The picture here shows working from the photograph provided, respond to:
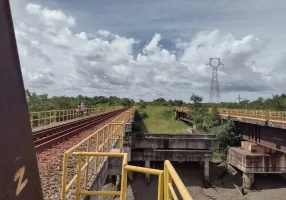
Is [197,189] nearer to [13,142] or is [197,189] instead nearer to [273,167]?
[273,167]

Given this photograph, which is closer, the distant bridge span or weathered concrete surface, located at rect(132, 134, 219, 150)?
the distant bridge span

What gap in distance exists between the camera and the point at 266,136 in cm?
2548

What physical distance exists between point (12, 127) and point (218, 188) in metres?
27.6

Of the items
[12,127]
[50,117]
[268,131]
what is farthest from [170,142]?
[12,127]

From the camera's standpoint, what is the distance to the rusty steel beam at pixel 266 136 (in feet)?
73.8

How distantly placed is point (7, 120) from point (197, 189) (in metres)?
26.6

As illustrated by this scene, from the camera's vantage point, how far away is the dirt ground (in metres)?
24.9

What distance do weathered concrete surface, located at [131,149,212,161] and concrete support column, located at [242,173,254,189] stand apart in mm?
4088

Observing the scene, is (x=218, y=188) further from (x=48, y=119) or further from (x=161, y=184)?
(x=161, y=184)

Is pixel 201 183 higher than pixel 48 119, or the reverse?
pixel 48 119

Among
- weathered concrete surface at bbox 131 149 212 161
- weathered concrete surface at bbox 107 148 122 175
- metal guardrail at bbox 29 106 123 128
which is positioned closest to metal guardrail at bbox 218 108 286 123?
weathered concrete surface at bbox 131 149 212 161

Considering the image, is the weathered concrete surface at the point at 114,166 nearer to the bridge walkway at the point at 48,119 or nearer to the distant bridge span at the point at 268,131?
the bridge walkway at the point at 48,119

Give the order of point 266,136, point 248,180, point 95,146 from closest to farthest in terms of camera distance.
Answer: point 95,146 < point 266,136 < point 248,180

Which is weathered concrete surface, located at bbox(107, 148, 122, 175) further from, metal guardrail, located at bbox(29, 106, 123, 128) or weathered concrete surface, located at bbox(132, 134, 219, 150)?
weathered concrete surface, located at bbox(132, 134, 219, 150)
